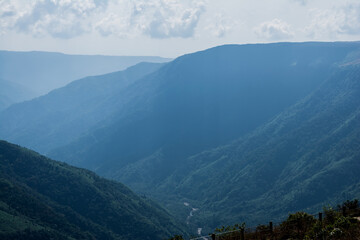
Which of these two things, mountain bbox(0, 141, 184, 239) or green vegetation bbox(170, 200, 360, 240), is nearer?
green vegetation bbox(170, 200, 360, 240)

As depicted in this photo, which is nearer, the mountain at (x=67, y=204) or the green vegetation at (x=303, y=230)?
the green vegetation at (x=303, y=230)

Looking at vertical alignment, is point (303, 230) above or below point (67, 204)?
below

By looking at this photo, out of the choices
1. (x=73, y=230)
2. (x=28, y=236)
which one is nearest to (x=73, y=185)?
(x=73, y=230)

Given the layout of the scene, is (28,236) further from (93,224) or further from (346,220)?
(346,220)

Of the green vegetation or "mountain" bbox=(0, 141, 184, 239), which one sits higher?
"mountain" bbox=(0, 141, 184, 239)

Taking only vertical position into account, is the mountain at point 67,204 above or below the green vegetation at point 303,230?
above

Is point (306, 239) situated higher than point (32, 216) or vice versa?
point (32, 216)

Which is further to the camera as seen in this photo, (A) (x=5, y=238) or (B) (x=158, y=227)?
(B) (x=158, y=227)

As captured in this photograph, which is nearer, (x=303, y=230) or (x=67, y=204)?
(x=303, y=230)
